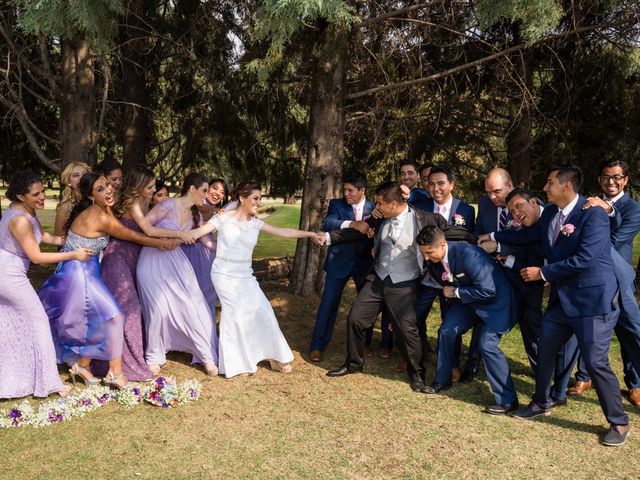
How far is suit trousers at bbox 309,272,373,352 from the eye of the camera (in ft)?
20.9

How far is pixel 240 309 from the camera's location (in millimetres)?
5836

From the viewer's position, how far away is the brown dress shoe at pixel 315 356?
6397 mm

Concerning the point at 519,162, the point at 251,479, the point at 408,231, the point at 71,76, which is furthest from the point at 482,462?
the point at 519,162

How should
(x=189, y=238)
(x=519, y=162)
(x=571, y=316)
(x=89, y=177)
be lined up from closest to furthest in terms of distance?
(x=571, y=316), (x=89, y=177), (x=189, y=238), (x=519, y=162)

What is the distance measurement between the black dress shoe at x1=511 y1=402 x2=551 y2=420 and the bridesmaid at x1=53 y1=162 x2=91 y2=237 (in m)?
4.34

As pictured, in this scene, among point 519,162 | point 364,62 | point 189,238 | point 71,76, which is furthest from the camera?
point 519,162

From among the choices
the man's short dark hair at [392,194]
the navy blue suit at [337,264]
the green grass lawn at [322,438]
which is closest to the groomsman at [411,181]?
the navy blue suit at [337,264]

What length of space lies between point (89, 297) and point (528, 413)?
12.5 feet

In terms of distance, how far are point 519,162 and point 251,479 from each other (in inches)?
329

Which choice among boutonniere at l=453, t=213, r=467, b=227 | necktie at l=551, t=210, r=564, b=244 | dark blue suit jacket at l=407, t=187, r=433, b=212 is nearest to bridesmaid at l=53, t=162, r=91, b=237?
dark blue suit jacket at l=407, t=187, r=433, b=212

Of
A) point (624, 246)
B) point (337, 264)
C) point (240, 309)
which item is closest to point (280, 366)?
point (240, 309)

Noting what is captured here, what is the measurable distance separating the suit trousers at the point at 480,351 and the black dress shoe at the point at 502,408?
0.09 ft

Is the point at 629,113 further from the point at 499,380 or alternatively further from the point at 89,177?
the point at 89,177

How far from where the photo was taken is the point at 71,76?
7.75m
